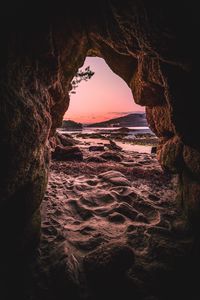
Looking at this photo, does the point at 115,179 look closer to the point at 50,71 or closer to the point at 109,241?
the point at 109,241

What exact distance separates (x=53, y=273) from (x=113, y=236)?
51.0 inches

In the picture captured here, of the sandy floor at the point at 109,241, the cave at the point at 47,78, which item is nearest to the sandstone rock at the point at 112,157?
the sandy floor at the point at 109,241

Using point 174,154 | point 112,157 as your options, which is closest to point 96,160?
point 112,157

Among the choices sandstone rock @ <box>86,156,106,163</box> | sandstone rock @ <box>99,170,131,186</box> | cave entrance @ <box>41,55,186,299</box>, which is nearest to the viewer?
cave entrance @ <box>41,55,186,299</box>

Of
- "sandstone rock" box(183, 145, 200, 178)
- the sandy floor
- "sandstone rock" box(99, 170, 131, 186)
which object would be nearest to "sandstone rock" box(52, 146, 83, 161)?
"sandstone rock" box(99, 170, 131, 186)

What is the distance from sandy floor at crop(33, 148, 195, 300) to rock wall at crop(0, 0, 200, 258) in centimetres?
52

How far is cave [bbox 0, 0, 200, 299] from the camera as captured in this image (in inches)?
85.0

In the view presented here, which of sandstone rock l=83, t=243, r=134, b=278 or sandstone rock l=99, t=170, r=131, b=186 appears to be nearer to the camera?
sandstone rock l=83, t=243, r=134, b=278

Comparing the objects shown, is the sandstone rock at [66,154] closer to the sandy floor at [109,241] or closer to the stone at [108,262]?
the sandy floor at [109,241]

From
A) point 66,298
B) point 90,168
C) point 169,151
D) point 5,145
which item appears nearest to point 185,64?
point 5,145

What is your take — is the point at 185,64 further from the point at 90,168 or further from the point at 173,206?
the point at 90,168

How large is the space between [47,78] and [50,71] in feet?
0.46

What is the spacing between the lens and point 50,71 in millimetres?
3346

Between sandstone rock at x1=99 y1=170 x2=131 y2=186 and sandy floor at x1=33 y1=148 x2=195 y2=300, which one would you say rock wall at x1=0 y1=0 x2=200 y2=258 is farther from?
sandstone rock at x1=99 y1=170 x2=131 y2=186
